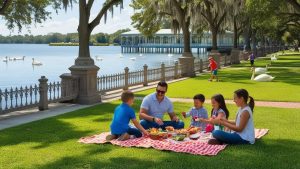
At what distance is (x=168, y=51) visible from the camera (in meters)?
137

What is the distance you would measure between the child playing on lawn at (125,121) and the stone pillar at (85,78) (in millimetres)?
7212

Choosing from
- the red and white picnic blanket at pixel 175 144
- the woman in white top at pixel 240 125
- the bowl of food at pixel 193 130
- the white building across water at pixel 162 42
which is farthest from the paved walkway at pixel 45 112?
the white building across water at pixel 162 42

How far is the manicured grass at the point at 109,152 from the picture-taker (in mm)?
7465

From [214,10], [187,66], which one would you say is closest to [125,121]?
[187,66]

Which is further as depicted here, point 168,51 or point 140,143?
point 168,51

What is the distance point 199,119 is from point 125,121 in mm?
1541

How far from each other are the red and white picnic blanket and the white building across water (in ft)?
337

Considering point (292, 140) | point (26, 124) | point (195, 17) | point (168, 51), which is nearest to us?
point (292, 140)

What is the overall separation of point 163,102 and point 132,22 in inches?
1545

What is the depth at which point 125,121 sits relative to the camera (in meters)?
9.04

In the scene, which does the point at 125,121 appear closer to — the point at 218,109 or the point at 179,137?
the point at 179,137

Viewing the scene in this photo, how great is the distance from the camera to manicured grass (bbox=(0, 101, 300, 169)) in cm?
746

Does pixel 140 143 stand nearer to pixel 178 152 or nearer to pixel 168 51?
pixel 178 152

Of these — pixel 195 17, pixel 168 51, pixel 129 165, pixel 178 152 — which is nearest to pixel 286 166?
pixel 178 152
